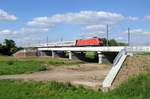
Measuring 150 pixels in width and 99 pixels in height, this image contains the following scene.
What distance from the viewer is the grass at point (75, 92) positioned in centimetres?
2569

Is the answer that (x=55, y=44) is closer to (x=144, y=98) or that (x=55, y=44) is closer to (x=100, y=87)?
(x=100, y=87)

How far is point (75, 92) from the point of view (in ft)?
93.4

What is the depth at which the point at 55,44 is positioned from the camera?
379ft

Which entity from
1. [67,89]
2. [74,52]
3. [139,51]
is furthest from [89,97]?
[74,52]

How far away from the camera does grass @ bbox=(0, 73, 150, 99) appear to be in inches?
1011

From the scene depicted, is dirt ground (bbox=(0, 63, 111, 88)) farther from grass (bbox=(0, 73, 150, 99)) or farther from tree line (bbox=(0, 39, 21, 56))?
tree line (bbox=(0, 39, 21, 56))

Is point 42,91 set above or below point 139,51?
below

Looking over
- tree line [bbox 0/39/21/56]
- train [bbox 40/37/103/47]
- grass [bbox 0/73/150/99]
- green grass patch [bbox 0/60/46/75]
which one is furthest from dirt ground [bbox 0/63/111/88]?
tree line [bbox 0/39/21/56]

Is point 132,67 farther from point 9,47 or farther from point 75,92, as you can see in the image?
point 9,47

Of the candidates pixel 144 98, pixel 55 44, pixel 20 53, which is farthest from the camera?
pixel 20 53

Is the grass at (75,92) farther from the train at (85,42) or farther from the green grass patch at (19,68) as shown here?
the train at (85,42)

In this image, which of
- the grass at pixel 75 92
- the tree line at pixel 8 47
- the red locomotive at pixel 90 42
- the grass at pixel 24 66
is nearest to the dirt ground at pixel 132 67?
the grass at pixel 75 92

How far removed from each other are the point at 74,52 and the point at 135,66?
205ft

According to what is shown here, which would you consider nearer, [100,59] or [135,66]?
[135,66]
